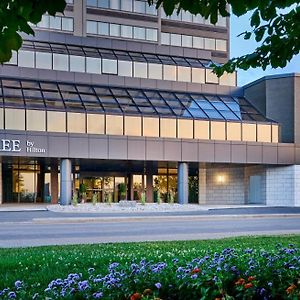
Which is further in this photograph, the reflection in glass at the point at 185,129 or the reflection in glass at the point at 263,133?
the reflection in glass at the point at 263,133

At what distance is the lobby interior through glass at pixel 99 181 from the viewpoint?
129 feet

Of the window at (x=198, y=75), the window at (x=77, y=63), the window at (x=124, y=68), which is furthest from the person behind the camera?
the window at (x=198, y=75)

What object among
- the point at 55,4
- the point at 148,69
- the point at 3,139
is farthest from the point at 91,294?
the point at 148,69

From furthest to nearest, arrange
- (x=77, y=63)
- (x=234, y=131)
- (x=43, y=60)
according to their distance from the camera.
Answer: (x=77, y=63)
(x=43, y=60)
(x=234, y=131)

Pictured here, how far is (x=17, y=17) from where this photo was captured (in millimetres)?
2906

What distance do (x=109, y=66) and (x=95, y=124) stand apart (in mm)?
10330

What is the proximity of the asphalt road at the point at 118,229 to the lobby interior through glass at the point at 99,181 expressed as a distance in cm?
1590

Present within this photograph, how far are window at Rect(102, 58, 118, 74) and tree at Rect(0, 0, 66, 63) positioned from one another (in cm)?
3827

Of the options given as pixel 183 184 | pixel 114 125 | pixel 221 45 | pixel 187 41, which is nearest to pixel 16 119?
pixel 114 125

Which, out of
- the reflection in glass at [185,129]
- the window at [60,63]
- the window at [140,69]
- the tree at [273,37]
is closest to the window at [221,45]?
the window at [140,69]

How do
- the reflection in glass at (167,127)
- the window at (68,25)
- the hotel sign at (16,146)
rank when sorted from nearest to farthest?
the hotel sign at (16,146) → the reflection in glass at (167,127) → the window at (68,25)

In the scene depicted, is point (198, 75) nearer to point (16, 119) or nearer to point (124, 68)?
point (124, 68)

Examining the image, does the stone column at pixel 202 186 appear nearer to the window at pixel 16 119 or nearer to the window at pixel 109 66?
the window at pixel 109 66

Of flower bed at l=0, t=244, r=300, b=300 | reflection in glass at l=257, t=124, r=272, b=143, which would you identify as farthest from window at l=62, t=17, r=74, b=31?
A: flower bed at l=0, t=244, r=300, b=300
